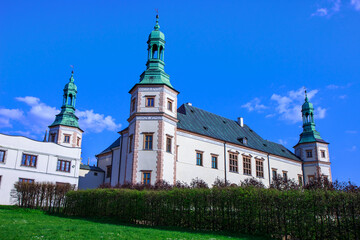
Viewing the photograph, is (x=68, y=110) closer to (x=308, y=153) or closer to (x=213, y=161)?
(x=213, y=161)

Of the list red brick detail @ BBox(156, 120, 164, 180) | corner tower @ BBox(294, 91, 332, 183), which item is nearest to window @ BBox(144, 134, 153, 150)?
red brick detail @ BBox(156, 120, 164, 180)

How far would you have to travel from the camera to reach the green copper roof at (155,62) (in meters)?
32.2

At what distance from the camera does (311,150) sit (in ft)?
160

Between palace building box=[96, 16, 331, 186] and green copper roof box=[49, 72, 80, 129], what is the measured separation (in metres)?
8.37

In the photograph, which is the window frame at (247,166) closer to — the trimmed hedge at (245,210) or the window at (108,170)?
the window at (108,170)

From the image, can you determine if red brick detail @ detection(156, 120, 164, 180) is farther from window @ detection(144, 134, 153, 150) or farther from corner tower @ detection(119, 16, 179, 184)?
window @ detection(144, 134, 153, 150)

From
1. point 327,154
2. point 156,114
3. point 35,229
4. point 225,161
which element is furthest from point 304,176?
point 35,229

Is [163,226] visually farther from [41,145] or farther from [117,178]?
[41,145]

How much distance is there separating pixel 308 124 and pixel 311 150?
4.50 metres

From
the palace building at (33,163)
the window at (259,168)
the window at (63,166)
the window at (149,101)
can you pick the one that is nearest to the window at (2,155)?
the palace building at (33,163)

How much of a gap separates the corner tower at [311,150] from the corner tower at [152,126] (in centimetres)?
2589

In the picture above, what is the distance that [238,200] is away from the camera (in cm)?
1598

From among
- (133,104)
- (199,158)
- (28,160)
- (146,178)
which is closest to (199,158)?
(199,158)

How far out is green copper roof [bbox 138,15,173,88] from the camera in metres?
32.2
